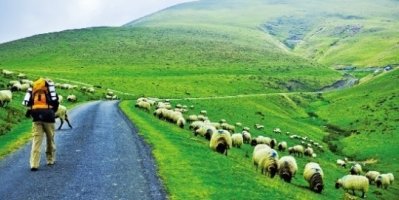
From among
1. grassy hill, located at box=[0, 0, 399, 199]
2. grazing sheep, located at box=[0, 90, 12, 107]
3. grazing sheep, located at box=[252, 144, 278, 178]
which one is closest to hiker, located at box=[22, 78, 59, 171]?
grassy hill, located at box=[0, 0, 399, 199]

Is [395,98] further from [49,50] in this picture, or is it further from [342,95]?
[49,50]

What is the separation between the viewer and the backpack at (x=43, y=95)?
19.3m

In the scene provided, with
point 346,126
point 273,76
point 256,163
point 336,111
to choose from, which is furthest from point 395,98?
point 256,163

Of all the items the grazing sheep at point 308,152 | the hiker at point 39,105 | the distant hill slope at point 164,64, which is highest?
the distant hill slope at point 164,64

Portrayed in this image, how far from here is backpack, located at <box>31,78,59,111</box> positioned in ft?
63.2

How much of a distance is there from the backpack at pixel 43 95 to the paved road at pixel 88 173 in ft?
8.50

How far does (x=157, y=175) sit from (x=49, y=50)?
151042mm

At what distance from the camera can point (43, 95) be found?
19.3 meters

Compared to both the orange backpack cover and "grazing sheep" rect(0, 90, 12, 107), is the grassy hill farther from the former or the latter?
the orange backpack cover

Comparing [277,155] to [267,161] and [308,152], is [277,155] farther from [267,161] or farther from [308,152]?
[308,152]

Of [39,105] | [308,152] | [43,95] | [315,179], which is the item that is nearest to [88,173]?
[39,105]

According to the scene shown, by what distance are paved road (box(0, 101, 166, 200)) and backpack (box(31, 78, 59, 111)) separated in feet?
8.50

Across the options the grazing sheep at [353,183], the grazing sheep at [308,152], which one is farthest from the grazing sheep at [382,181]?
the grazing sheep at [308,152]

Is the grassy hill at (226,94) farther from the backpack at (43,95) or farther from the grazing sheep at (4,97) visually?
the backpack at (43,95)
